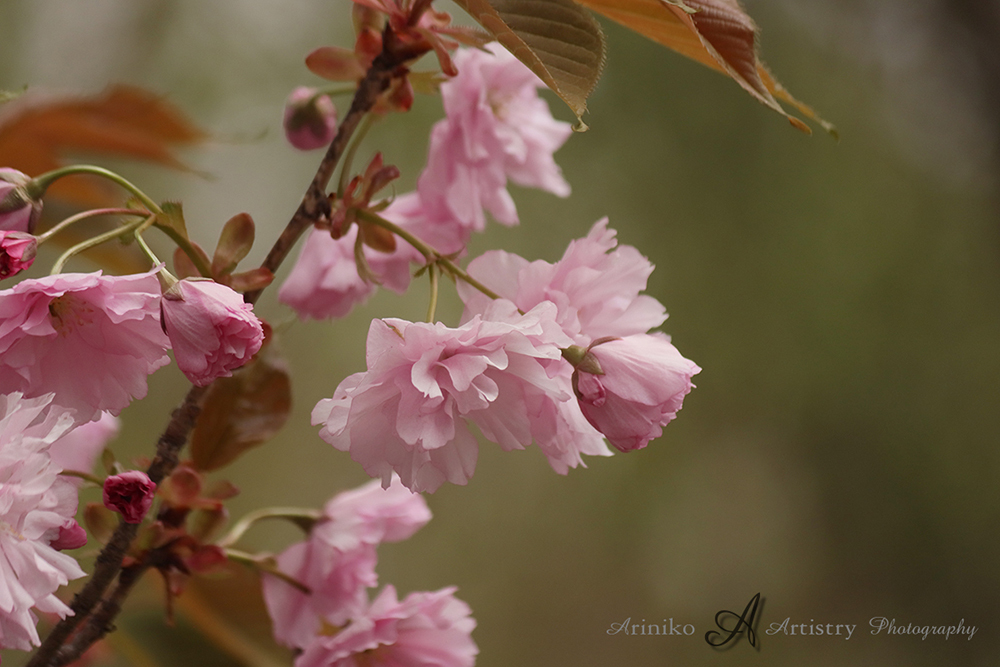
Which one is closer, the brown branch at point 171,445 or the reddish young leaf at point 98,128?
the brown branch at point 171,445

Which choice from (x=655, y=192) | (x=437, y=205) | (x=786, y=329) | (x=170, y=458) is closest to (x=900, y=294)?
(x=786, y=329)

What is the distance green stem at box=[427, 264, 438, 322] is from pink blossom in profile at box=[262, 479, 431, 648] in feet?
0.50

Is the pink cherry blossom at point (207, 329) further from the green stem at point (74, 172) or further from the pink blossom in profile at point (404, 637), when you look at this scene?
the pink blossom in profile at point (404, 637)

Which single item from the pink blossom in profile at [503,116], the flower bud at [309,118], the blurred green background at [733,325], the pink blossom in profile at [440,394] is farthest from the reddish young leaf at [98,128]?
the blurred green background at [733,325]

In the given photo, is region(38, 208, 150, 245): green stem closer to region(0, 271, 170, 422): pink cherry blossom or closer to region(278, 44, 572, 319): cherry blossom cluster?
region(0, 271, 170, 422): pink cherry blossom

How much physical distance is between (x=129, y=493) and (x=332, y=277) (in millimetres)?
191

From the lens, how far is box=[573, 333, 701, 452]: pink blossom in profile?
13.7 inches

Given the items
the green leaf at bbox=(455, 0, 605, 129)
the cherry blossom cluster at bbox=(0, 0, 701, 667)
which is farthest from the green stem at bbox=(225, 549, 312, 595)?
the green leaf at bbox=(455, 0, 605, 129)

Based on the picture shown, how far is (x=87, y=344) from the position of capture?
0.34 metres

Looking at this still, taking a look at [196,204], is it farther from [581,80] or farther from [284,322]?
[581,80]

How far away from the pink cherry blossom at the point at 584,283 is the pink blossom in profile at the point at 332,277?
11 centimetres

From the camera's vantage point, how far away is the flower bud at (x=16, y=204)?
352 millimetres

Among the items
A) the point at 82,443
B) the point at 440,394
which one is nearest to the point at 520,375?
the point at 440,394

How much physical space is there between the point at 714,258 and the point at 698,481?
2.06 feet
